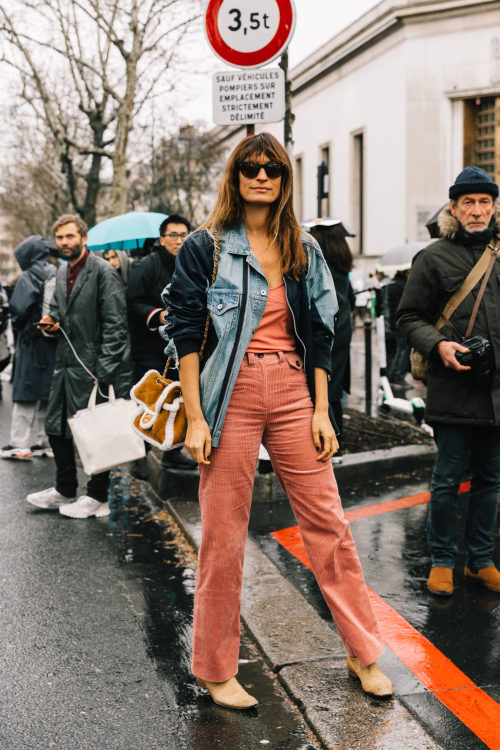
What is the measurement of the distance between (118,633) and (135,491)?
2880mm

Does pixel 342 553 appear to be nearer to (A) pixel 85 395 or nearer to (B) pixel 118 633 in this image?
(B) pixel 118 633

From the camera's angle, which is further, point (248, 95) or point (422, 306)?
point (248, 95)

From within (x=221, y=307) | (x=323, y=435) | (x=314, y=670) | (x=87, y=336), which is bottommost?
(x=314, y=670)

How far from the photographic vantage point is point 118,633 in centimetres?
398

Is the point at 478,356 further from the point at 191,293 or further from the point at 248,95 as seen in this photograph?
the point at 248,95

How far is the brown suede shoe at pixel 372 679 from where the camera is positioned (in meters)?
3.21

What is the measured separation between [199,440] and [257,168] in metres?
0.97

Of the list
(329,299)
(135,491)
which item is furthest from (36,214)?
(329,299)

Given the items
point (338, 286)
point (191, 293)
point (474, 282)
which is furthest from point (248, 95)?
point (191, 293)

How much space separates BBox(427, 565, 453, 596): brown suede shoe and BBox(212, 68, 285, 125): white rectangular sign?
301 centimetres

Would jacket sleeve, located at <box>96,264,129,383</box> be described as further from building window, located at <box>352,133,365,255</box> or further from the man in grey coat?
building window, located at <box>352,133,365,255</box>

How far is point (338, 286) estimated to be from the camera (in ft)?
19.8

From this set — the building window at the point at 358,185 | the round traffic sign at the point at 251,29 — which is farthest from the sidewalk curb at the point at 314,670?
the building window at the point at 358,185

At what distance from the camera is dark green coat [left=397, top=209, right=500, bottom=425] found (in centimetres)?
425
